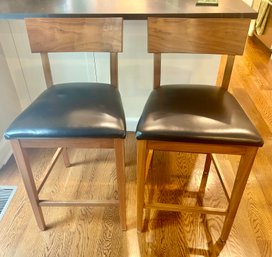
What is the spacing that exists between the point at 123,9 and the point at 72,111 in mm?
489

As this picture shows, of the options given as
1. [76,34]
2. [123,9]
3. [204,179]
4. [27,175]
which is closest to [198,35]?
[123,9]

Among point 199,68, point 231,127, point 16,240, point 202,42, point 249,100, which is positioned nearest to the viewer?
point 231,127

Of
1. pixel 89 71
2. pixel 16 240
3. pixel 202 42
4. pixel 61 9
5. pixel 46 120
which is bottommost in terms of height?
pixel 16 240

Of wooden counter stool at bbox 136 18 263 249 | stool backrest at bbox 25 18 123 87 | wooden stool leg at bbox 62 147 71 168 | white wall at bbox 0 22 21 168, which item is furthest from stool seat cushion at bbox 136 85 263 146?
white wall at bbox 0 22 21 168

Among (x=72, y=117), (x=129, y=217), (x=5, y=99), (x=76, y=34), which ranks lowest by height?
(x=129, y=217)

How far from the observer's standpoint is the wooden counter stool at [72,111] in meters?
0.90

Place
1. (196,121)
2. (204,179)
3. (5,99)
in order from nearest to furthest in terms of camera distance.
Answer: (196,121) < (204,179) < (5,99)

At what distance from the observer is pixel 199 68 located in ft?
4.96

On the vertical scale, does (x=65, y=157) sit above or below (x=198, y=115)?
below

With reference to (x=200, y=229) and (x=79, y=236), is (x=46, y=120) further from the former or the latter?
(x=200, y=229)

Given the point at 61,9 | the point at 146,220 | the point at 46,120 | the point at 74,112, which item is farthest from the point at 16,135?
the point at 146,220

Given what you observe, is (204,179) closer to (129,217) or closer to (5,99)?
(129,217)

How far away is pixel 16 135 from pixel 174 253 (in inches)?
32.6

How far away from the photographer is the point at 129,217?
126cm
